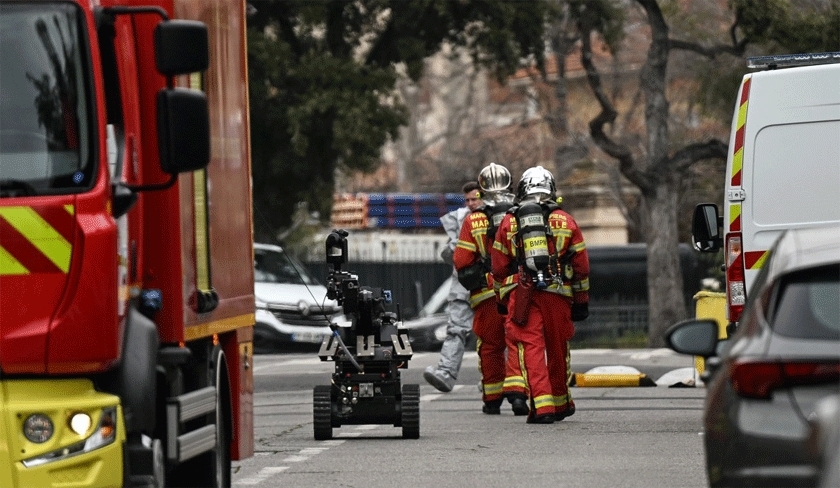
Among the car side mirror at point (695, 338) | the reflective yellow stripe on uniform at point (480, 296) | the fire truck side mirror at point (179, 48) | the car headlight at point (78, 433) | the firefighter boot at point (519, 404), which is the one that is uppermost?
the fire truck side mirror at point (179, 48)

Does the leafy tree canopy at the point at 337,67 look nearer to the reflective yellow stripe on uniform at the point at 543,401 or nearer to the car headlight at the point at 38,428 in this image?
the reflective yellow stripe on uniform at the point at 543,401

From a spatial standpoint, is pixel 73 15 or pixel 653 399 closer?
pixel 73 15

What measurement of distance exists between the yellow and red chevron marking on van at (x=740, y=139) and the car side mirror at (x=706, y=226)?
1.61 metres

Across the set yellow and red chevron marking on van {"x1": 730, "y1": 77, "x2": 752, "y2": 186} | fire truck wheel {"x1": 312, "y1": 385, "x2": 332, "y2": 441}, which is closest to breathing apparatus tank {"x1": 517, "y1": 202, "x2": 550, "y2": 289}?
fire truck wheel {"x1": 312, "y1": 385, "x2": 332, "y2": 441}

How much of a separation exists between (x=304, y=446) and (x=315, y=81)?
55.7 feet

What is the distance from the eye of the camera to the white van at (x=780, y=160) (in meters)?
12.3

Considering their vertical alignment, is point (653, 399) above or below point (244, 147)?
below

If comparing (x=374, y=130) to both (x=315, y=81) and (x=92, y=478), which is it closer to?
(x=315, y=81)

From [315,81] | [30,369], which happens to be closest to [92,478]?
[30,369]

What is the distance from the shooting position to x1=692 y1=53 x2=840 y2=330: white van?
40.5 ft

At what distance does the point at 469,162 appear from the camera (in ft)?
174

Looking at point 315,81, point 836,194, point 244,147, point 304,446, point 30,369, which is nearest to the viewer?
point 30,369

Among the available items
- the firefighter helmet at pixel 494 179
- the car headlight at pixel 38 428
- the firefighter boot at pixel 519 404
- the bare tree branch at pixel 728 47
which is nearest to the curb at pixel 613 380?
the firefighter boot at pixel 519 404

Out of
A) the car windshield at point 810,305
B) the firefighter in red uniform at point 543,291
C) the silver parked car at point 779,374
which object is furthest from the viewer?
the firefighter in red uniform at point 543,291
